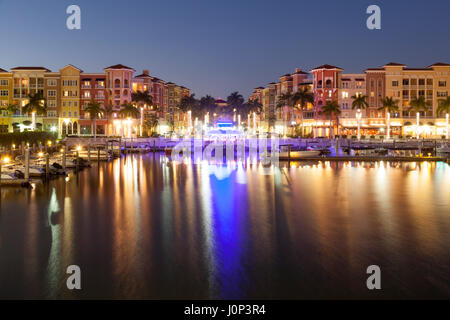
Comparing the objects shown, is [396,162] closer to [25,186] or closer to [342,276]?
[25,186]

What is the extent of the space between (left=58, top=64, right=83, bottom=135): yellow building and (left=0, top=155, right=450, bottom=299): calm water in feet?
289

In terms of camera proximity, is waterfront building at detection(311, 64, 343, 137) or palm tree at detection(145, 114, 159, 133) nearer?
waterfront building at detection(311, 64, 343, 137)

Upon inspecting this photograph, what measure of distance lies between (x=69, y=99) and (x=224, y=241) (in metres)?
107

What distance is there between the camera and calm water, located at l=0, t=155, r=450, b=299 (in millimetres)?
12359

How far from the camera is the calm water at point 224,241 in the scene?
1236 cm

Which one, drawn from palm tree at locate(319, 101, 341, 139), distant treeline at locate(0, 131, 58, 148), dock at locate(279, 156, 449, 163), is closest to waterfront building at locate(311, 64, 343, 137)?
palm tree at locate(319, 101, 341, 139)

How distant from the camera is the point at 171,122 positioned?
16875 cm

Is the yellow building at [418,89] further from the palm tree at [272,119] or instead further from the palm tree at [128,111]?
the palm tree at [128,111]

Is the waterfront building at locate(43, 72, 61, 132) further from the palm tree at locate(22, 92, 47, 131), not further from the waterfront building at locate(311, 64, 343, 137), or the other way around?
the waterfront building at locate(311, 64, 343, 137)

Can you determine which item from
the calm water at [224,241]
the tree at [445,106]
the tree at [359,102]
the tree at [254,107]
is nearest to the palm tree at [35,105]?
the tree at [359,102]

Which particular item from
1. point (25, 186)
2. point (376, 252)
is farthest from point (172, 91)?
point (376, 252)

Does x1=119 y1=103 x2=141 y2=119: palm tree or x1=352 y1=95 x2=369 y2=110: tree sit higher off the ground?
x1=352 y1=95 x2=369 y2=110: tree
